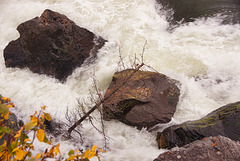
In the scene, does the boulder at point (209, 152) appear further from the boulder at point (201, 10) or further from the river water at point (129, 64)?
the boulder at point (201, 10)

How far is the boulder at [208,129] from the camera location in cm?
318

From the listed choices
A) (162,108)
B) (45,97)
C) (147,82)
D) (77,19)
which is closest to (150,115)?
(162,108)

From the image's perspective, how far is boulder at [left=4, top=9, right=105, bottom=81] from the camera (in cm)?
474

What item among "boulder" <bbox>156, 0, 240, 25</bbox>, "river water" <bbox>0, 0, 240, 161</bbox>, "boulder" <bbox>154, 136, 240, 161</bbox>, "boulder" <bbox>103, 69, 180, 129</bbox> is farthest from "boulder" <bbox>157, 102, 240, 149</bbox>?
"boulder" <bbox>156, 0, 240, 25</bbox>

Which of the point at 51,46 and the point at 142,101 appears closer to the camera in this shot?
the point at 142,101

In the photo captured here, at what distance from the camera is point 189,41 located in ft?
20.8

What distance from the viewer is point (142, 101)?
14.0 feet

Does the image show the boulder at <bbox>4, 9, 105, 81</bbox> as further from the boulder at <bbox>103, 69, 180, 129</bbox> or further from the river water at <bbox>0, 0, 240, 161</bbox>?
the boulder at <bbox>103, 69, 180, 129</bbox>

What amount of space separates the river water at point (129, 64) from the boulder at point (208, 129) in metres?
0.37

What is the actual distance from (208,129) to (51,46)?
13.7ft

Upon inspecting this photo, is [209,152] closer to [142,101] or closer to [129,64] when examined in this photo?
[142,101]

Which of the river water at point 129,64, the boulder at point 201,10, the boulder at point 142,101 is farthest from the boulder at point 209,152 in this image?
the boulder at point 201,10

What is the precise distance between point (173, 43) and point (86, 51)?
303cm

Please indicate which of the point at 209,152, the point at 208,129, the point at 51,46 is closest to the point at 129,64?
the point at 51,46
